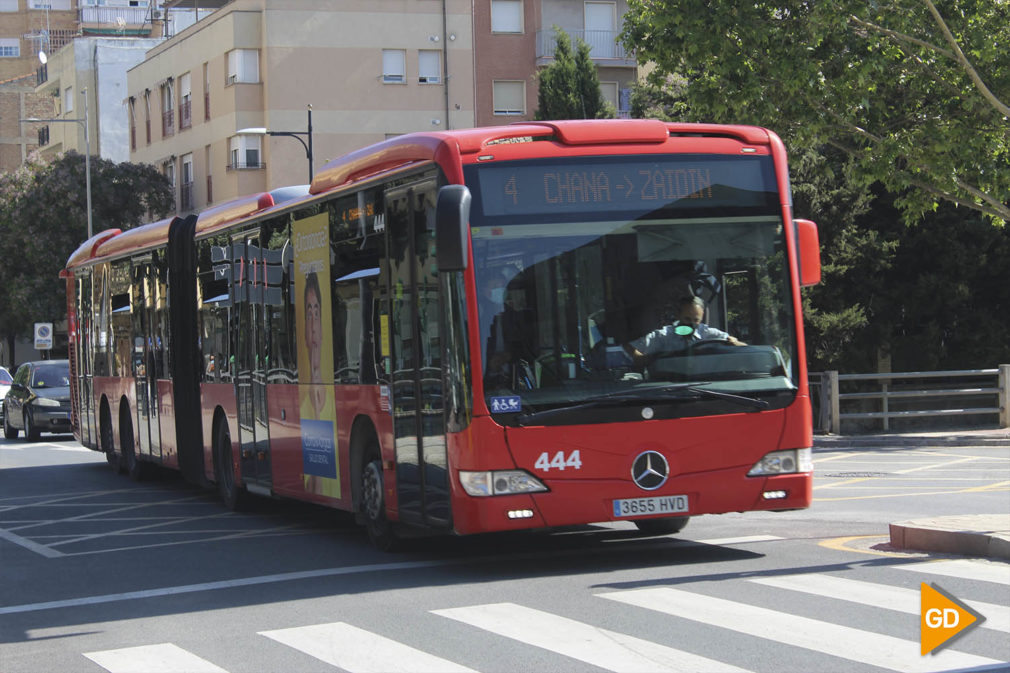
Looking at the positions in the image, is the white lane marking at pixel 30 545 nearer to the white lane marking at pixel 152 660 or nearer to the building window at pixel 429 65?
the white lane marking at pixel 152 660

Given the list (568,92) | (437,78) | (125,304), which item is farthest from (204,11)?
(125,304)

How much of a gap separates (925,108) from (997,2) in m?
1.49

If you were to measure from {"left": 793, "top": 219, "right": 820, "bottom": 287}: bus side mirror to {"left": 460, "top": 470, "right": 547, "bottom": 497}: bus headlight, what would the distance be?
250 cm

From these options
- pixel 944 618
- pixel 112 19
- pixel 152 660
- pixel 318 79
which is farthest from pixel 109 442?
pixel 112 19

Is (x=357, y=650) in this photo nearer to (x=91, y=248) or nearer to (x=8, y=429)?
(x=91, y=248)

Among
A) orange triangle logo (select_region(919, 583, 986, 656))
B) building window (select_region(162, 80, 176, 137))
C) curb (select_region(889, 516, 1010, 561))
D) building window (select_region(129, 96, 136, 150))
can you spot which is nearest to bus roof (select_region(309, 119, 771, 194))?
curb (select_region(889, 516, 1010, 561))

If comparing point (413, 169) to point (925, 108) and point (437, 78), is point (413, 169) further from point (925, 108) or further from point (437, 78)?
point (437, 78)

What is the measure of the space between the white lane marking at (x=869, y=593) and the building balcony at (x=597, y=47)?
49.1 m

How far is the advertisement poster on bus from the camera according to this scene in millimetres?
13047

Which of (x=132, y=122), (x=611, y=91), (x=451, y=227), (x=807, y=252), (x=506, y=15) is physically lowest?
(x=807, y=252)

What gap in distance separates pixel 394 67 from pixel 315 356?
45.3 m

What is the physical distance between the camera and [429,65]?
190ft

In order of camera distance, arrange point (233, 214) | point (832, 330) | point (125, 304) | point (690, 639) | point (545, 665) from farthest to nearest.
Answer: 1. point (832, 330)
2. point (125, 304)
3. point (233, 214)
4. point (690, 639)
5. point (545, 665)

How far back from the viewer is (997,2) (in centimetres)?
1858
